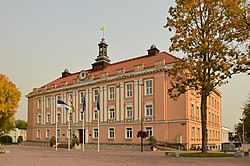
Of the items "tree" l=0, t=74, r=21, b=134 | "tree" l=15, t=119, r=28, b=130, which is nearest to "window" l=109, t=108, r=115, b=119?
"tree" l=0, t=74, r=21, b=134

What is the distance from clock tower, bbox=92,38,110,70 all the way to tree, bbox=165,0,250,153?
35.9m

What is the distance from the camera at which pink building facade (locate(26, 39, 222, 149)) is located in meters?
46.1

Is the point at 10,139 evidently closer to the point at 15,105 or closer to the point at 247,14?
the point at 15,105

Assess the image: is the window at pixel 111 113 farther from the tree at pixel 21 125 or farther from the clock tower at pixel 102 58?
the tree at pixel 21 125

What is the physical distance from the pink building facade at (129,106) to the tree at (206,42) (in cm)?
805

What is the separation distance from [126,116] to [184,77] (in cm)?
2335

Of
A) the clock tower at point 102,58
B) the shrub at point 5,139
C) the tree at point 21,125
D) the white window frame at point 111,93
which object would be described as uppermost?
the clock tower at point 102,58

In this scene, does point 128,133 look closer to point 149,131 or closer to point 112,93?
point 149,131

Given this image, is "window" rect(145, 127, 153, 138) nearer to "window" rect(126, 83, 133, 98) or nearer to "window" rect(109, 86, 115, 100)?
"window" rect(126, 83, 133, 98)

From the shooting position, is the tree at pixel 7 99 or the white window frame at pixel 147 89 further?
the white window frame at pixel 147 89

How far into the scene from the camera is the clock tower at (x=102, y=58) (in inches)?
2524

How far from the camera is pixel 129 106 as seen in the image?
168 feet

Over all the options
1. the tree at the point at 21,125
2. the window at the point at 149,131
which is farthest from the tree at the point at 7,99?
the tree at the point at 21,125

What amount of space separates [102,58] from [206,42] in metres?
38.8
